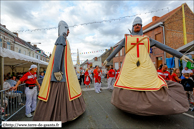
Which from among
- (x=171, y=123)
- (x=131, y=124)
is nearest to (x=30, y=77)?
(x=131, y=124)

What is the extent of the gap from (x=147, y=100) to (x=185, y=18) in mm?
18500

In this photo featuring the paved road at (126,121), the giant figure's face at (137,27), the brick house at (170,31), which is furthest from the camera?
the brick house at (170,31)

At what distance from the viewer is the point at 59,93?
2.62 meters

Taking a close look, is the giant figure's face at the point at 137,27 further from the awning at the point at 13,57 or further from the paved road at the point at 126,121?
the awning at the point at 13,57

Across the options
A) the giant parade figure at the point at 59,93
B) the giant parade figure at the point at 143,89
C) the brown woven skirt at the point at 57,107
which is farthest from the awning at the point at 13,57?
the giant parade figure at the point at 143,89

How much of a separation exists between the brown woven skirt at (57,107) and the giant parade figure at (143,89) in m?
1.25

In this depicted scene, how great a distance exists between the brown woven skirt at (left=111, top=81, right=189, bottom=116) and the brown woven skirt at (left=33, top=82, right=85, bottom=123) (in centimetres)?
125

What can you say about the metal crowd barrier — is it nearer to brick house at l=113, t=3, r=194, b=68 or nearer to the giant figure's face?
the giant figure's face

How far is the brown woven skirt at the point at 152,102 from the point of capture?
242 centimetres

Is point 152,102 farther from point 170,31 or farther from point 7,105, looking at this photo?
point 170,31

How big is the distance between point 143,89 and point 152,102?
344 millimetres

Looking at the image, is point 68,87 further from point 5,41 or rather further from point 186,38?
point 5,41

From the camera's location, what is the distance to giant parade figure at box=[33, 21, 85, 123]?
2502mm

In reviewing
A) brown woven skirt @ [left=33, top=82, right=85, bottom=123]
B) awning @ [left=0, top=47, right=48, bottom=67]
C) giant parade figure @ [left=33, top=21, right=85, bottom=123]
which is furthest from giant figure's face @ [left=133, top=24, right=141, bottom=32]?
awning @ [left=0, top=47, right=48, bottom=67]
